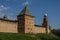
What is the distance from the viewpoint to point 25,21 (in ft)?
105

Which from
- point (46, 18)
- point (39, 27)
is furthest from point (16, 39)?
A: point (46, 18)

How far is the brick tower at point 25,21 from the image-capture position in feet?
104

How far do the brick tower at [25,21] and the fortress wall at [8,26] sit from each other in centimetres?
150

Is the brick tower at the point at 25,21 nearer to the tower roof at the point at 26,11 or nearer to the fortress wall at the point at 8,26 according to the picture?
the tower roof at the point at 26,11

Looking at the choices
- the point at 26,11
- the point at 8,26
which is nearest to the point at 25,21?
the point at 26,11

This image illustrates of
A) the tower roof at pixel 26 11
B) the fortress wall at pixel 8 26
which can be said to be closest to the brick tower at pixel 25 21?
the tower roof at pixel 26 11

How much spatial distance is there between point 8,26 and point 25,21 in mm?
4176

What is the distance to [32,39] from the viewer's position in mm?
27766

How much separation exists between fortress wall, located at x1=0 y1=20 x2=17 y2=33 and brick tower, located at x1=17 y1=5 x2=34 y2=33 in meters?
1.50

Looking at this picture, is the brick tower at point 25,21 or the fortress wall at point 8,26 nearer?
the fortress wall at point 8,26

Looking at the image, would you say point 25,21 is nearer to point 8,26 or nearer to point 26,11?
point 26,11

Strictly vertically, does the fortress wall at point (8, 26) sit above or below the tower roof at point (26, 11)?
below

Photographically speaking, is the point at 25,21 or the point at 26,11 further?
the point at 26,11

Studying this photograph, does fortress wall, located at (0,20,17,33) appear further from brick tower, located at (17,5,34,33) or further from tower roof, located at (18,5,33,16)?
tower roof, located at (18,5,33,16)
